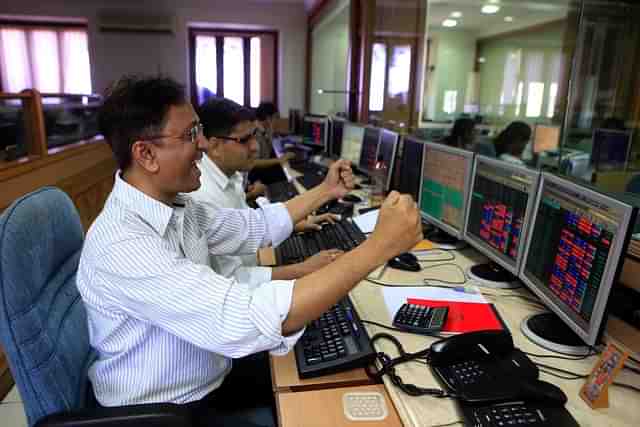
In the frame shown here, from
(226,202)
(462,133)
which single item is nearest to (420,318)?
(226,202)

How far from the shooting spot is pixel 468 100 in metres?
7.87

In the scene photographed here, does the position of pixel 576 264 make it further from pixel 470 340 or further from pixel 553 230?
pixel 470 340

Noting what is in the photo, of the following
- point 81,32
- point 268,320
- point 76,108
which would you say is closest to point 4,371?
point 268,320

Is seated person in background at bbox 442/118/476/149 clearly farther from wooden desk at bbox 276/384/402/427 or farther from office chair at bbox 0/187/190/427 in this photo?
office chair at bbox 0/187/190/427

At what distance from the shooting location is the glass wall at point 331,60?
4.69m

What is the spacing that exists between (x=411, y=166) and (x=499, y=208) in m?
0.75

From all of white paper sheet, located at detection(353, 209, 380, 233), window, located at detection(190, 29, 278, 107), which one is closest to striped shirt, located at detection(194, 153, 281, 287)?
white paper sheet, located at detection(353, 209, 380, 233)

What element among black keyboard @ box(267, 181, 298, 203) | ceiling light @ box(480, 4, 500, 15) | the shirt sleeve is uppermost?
ceiling light @ box(480, 4, 500, 15)

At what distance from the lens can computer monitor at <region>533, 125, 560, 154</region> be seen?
4.23 m

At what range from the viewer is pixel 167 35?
683cm

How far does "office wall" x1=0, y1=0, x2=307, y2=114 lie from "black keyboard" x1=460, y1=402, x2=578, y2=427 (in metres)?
6.60

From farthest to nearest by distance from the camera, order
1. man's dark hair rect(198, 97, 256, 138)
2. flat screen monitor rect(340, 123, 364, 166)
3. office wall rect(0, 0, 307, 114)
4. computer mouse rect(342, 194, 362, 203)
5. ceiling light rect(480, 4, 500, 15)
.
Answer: office wall rect(0, 0, 307, 114) < ceiling light rect(480, 4, 500, 15) < flat screen monitor rect(340, 123, 364, 166) < computer mouse rect(342, 194, 362, 203) < man's dark hair rect(198, 97, 256, 138)

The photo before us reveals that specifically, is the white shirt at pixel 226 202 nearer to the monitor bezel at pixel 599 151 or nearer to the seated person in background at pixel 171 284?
the seated person in background at pixel 171 284

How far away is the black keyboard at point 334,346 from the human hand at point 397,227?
278 mm
